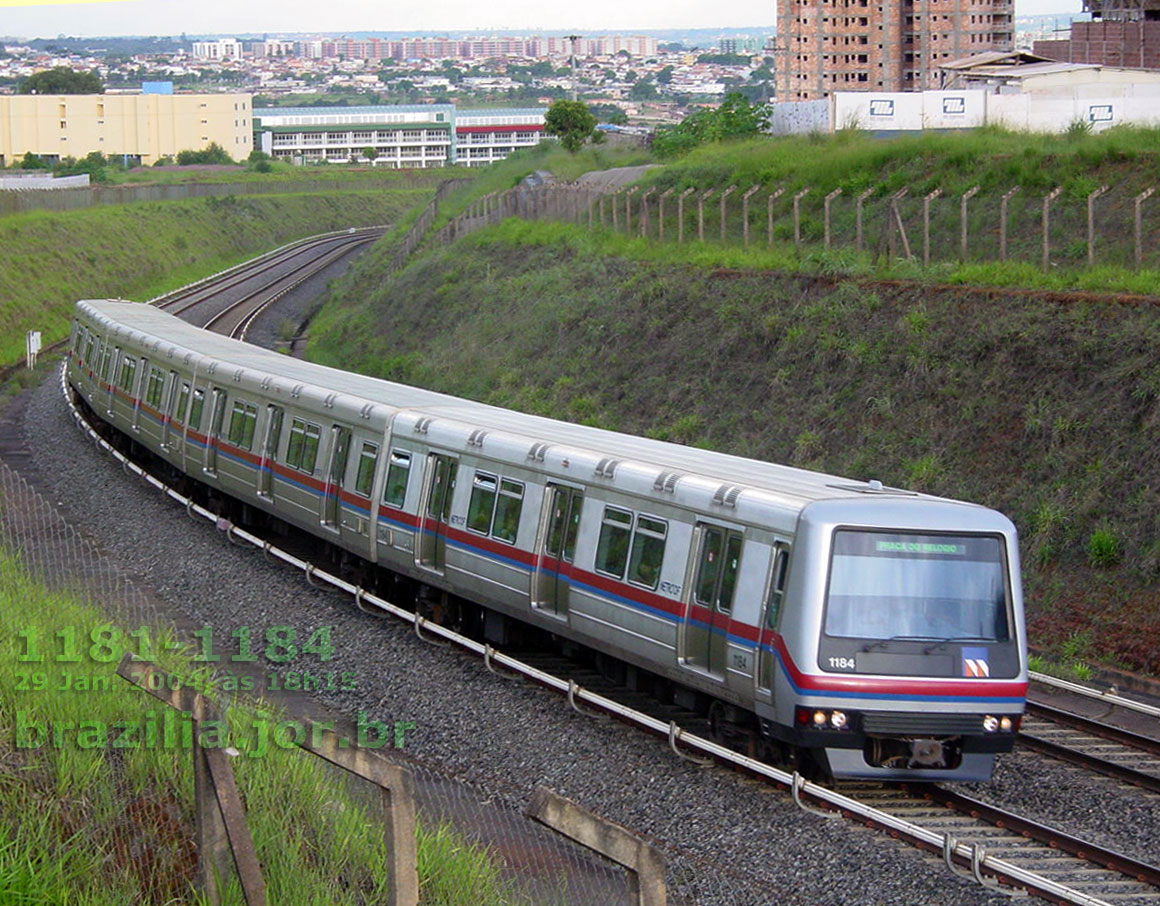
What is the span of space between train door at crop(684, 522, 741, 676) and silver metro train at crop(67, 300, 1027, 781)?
18 millimetres

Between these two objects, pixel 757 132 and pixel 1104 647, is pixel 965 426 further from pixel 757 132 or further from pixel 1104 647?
pixel 757 132

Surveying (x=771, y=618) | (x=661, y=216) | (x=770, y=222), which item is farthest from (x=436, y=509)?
(x=661, y=216)

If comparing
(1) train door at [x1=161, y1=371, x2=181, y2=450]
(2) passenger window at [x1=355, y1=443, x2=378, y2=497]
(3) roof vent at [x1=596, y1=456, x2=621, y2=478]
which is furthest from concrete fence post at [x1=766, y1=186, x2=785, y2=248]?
(3) roof vent at [x1=596, y1=456, x2=621, y2=478]

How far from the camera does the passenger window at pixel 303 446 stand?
19.8 meters

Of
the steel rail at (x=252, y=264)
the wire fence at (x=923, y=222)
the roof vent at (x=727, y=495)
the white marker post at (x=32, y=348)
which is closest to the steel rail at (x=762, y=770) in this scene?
the roof vent at (x=727, y=495)

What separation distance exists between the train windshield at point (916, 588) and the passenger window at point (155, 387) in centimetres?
1734

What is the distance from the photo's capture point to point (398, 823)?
6.44m

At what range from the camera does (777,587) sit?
11617 mm

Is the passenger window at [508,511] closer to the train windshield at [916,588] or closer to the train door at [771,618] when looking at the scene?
the train door at [771,618]

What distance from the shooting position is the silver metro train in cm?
1125

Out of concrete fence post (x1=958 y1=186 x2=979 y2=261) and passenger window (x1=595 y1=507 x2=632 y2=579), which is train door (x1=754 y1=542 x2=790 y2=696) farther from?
concrete fence post (x1=958 y1=186 x2=979 y2=261)

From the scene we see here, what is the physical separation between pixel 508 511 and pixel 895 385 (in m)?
9.22

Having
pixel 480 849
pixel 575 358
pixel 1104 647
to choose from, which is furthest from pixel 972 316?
pixel 480 849

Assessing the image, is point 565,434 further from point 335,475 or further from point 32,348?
point 32,348
